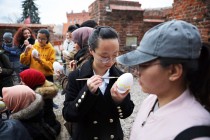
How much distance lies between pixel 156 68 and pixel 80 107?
74 cm

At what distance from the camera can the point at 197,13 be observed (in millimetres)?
4098

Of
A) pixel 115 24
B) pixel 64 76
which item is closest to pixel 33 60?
pixel 64 76

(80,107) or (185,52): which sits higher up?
(185,52)

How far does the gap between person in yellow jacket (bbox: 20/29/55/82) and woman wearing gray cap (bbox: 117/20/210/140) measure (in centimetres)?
291

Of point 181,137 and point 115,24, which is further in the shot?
point 115,24

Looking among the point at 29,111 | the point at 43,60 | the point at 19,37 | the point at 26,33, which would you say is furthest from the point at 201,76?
the point at 19,37

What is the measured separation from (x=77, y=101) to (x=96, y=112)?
19 cm

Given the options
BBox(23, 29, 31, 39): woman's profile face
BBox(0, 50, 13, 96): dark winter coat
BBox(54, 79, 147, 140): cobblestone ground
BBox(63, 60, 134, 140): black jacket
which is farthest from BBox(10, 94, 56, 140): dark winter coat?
BBox(23, 29, 31, 39): woman's profile face

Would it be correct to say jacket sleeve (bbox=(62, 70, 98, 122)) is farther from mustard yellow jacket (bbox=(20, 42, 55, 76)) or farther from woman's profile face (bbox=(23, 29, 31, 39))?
woman's profile face (bbox=(23, 29, 31, 39))

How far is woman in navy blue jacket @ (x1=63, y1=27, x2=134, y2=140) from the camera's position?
1480 millimetres

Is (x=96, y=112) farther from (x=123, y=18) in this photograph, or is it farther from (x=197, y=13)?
(x=123, y=18)

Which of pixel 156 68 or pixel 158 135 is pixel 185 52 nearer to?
pixel 156 68

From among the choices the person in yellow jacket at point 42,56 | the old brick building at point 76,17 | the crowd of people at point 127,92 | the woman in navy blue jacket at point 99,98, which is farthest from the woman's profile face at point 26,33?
the old brick building at point 76,17

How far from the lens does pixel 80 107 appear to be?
150 centimetres
